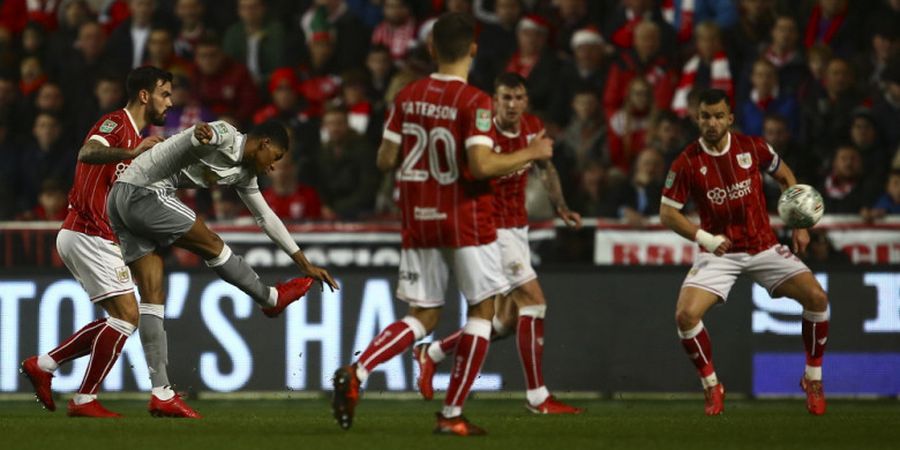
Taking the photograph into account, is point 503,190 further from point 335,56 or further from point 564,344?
point 335,56

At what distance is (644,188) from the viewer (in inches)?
590

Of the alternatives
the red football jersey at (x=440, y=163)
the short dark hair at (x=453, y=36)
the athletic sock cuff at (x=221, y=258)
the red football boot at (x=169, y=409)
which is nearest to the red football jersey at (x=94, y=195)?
the athletic sock cuff at (x=221, y=258)

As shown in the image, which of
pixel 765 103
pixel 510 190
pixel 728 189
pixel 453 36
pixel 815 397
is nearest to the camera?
pixel 453 36

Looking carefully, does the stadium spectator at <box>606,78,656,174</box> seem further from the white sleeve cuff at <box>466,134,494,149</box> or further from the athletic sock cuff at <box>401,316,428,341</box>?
the white sleeve cuff at <box>466,134,494,149</box>

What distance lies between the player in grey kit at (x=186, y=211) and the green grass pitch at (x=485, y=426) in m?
0.73

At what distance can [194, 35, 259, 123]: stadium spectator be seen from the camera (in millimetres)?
17078

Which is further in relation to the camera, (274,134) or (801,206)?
(801,206)

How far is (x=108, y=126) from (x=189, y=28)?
8.08 metres

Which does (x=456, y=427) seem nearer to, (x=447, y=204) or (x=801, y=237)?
(x=447, y=204)

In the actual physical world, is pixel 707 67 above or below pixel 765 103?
above

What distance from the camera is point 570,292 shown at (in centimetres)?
1295

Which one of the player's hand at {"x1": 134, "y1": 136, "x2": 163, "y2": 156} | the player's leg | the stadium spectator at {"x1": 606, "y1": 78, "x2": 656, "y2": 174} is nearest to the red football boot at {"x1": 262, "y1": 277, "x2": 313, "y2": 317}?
the player's leg

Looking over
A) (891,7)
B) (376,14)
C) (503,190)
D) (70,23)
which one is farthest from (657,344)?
(70,23)

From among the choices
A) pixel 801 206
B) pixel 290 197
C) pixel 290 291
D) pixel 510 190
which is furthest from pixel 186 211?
pixel 290 197
